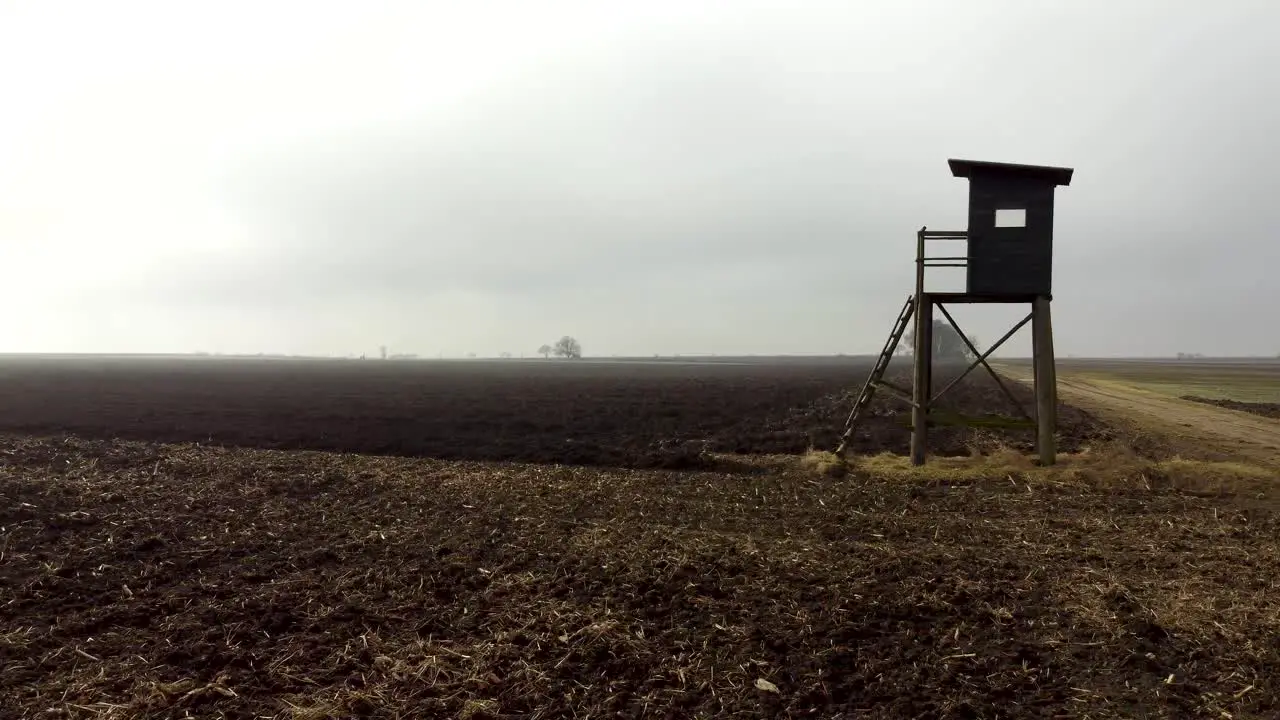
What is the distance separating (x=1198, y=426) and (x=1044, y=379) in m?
14.1

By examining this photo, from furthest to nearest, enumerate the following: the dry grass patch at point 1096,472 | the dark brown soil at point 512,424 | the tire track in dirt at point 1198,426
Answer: the dark brown soil at point 512,424
the tire track in dirt at point 1198,426
the dry grass patch at point 1096,472

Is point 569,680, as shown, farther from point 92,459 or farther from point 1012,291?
point 92,459

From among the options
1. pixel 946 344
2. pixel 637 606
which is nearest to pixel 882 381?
pixel 637 606

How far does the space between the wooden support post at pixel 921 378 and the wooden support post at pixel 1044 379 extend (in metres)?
2.42

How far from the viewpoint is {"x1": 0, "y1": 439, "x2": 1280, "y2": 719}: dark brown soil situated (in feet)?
17.4

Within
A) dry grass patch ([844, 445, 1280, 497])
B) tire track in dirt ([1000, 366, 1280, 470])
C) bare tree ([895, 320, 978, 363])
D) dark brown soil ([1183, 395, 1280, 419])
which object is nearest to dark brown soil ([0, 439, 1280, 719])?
dry grass patch ([844, 445, 1280, 497])

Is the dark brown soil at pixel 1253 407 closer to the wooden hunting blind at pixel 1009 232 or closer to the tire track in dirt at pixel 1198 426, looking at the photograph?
the tire track in dirt at pixel 1198 426

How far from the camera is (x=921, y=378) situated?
51.8 ft

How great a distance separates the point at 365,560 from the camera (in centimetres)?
870

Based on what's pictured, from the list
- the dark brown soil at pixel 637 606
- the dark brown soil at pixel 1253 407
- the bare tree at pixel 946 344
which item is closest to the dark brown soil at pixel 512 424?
the dark brown soil at pixel 637 606

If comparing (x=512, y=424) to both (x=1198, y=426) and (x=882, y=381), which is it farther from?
(x=1198, y=426)

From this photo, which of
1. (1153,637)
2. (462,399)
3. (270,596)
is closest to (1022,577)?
(1153,637)

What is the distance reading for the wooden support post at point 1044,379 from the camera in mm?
14984

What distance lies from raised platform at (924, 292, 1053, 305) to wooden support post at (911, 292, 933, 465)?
0.21m
